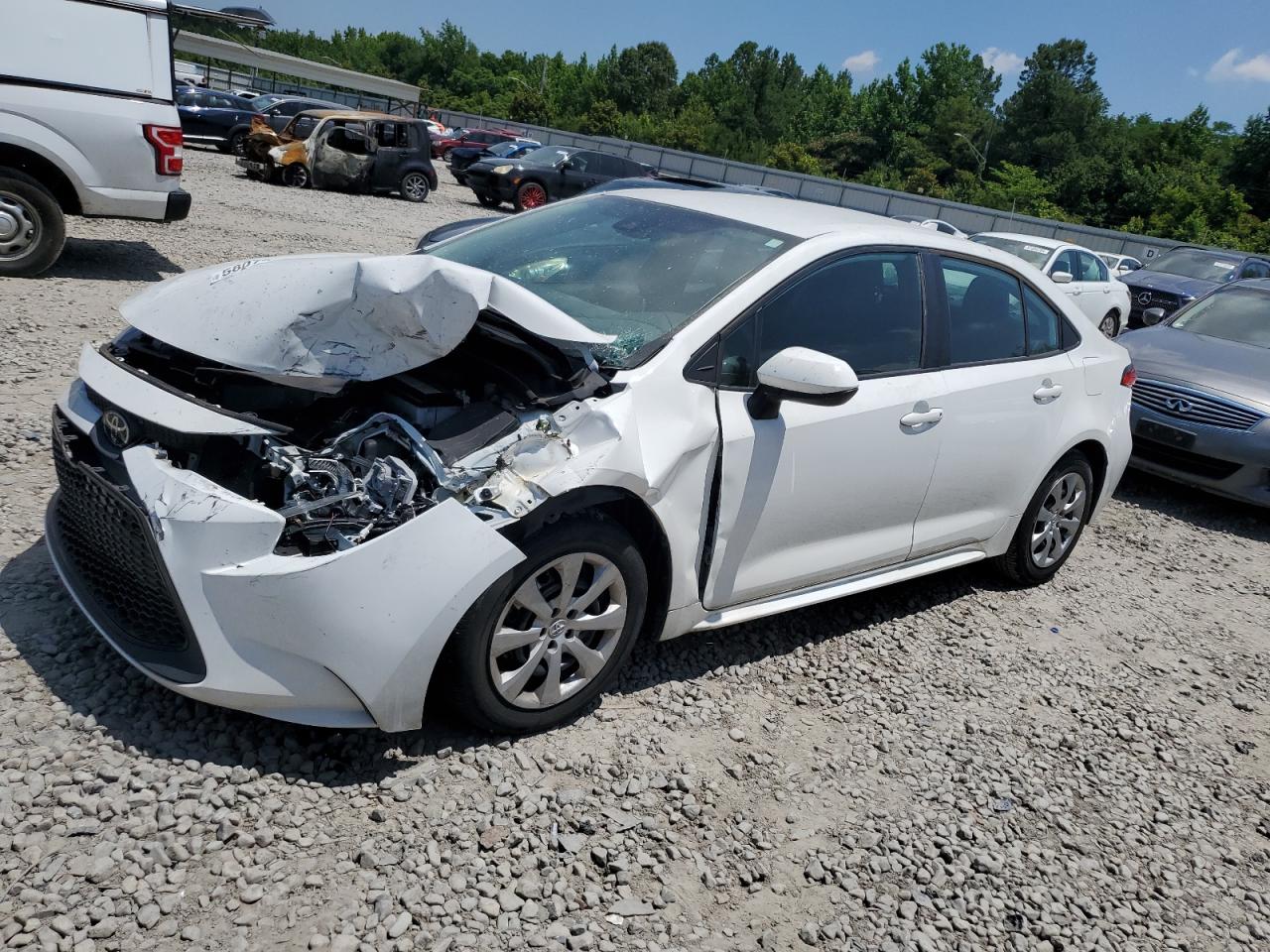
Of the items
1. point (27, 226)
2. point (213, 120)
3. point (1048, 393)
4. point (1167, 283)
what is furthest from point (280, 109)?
point (1048, 393)

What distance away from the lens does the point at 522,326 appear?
307 centimetres

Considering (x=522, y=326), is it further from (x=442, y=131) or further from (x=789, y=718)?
(x=442, y=131)

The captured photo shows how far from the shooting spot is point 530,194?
21.1 meters

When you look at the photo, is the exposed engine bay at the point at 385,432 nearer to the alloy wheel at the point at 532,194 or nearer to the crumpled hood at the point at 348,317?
the crumpled hood at the point at 348,317

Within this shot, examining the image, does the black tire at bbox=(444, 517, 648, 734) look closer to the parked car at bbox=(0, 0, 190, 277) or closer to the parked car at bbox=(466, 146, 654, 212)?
the parked car at bbox=(0, 0, 190, 277)

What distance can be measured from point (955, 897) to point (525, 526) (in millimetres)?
1656

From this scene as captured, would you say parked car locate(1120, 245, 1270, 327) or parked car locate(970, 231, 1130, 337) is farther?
parked car locate(1120, 245, 1270, 327)

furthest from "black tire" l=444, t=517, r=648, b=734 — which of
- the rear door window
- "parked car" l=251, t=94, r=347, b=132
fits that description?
"parked car" l=251, t=94, r=347, b=132

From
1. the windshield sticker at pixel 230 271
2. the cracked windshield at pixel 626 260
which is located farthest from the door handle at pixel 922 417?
the windshield sticker at pixel 230 271

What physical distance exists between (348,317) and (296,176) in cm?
1709

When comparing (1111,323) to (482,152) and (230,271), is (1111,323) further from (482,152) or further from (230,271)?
(482,152)

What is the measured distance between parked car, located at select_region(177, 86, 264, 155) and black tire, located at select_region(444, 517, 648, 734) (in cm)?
2322

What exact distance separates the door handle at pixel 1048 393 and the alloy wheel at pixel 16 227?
7.63 meters

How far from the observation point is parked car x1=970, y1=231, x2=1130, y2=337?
13.2 metres
